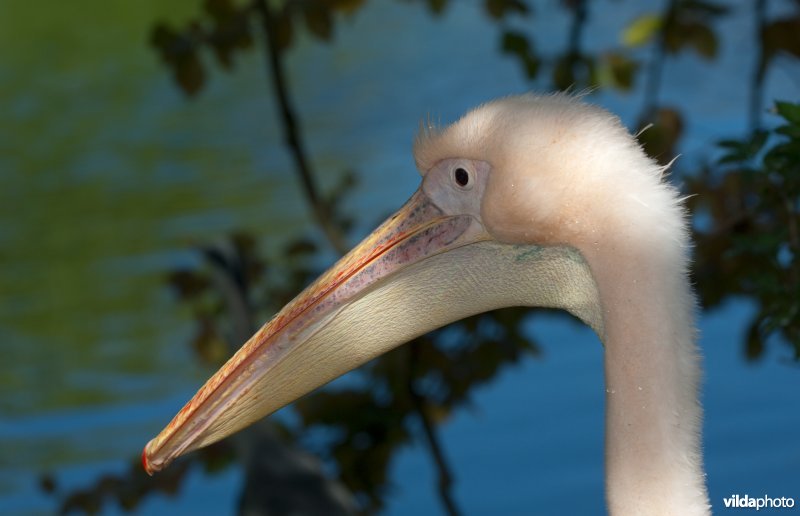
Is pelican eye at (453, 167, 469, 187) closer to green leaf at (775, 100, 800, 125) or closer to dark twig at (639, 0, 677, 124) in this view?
green leaf at (775, 100, 800, 125)

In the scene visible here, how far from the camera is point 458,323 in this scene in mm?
3854

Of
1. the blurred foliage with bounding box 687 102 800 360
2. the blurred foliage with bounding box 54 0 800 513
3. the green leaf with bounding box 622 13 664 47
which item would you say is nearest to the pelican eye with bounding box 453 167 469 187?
the blurred foliage with bounding box 687 102 800 360

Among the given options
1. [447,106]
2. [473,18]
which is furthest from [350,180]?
[473,18]

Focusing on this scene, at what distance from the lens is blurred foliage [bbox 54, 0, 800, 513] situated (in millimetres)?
3480

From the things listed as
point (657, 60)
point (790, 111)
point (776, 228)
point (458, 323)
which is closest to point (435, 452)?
point (458, 323)

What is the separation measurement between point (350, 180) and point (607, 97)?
3231 mm

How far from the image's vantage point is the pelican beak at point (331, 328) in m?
1.86

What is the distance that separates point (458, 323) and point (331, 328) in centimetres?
201

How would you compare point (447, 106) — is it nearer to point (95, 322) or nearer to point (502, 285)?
point (95, 322)

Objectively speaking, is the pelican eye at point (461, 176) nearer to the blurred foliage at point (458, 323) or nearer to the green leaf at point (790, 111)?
the green leaf at point (790, 111)

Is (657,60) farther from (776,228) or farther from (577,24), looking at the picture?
(776,228)

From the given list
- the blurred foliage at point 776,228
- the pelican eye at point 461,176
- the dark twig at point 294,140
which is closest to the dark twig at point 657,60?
the blurred foliage at point 776,228

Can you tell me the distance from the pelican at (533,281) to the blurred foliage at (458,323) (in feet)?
4.78

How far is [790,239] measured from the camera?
2383mm
